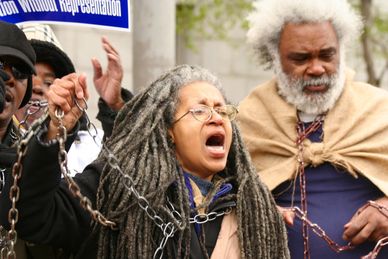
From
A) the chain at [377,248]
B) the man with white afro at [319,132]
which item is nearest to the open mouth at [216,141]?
the man with white afro at [319,132]

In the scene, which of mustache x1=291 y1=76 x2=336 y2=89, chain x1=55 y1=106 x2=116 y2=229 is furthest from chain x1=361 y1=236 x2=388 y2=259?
chain x1=55 y1=106 x2=116 y2=229

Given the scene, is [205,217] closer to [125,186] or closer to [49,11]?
[125,186]

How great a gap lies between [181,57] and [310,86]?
7.86 m

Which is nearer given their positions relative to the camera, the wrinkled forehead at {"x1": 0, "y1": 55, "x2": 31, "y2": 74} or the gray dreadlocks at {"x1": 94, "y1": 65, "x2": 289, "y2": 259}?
the gray dreadlocks at {"x1": 94, "y1": 65, "x2": 289, "y2": 259}

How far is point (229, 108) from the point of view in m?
4.41

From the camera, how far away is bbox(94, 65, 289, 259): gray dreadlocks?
4.09 metres

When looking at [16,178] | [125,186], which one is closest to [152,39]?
[125,186]

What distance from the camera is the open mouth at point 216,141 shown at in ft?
14.2

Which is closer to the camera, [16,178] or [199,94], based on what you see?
[16,178]

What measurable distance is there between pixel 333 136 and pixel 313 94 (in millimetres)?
269

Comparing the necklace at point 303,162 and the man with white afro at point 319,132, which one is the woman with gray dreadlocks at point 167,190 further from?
the necklace at point 303,162

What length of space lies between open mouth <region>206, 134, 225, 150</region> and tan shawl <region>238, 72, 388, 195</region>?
69cm

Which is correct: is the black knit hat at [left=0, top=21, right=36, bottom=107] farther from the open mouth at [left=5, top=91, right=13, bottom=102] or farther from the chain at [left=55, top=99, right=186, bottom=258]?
the chain at [left=55, top=99, right=186, bottom=258]

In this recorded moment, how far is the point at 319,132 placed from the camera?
511 cm
